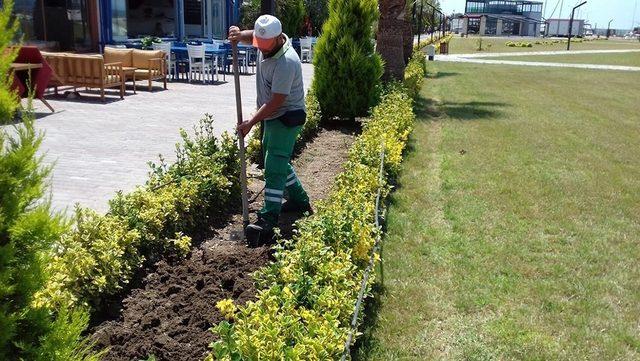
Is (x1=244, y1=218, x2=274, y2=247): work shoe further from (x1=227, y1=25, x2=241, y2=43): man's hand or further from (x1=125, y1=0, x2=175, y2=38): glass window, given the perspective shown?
(x1=125, y1=0, x2=175, y2=38): glass window

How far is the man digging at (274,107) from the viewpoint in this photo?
4.52 meters

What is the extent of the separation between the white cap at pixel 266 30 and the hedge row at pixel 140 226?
1.43m

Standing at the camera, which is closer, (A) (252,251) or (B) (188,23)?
(A) (252,251)

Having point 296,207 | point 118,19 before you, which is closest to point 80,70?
point 118,19

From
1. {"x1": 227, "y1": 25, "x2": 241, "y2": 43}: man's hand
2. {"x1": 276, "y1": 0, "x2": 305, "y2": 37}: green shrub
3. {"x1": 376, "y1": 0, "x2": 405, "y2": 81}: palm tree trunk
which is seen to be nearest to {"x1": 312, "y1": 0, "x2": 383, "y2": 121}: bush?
{"x1": 376, "y1": 0, "x2": 405, "y2": 81}: palm tree trunk

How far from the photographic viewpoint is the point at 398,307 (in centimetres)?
416

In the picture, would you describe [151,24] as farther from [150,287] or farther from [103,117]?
[150,287]

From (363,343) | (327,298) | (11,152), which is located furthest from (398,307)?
(11,152)

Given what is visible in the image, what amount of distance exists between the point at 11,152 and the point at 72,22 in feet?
57.9

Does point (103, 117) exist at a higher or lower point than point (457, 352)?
higher

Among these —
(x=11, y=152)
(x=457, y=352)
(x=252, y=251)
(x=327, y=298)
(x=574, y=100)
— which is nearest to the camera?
(x=11, y=152)

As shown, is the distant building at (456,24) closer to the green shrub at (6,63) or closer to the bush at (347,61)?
the bush at (347,61)

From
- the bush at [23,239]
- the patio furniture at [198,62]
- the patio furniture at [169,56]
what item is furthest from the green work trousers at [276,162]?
the patio furniture at [169,56]

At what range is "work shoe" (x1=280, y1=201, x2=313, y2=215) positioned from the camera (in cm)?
557
